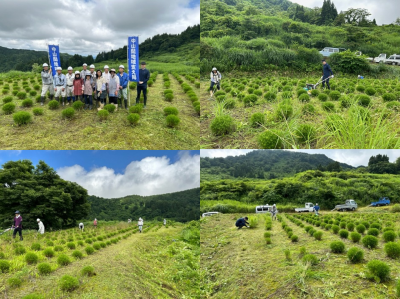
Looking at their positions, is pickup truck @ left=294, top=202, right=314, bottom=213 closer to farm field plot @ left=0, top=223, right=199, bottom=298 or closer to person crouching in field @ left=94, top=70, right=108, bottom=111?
farm field plot @ left=0, top=223, right=199, bottom=298

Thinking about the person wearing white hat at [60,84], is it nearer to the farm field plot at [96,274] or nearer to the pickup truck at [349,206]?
the farm field plot at [96,274]

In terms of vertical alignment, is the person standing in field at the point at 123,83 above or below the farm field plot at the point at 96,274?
above

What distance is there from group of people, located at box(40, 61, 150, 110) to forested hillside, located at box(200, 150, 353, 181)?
1480cm

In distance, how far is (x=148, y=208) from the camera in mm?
53844

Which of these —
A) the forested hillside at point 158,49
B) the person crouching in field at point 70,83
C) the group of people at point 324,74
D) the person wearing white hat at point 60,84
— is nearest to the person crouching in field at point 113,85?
the person crouching in field at point 70,83

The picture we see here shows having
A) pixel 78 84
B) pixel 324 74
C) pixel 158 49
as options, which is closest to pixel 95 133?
pixel 78 84

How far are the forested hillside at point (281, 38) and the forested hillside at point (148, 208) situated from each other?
28.2 m

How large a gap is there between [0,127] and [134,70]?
5006 mm

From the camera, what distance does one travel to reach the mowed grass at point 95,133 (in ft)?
23.2

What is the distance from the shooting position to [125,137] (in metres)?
7.59

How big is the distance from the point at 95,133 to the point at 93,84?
288 cm

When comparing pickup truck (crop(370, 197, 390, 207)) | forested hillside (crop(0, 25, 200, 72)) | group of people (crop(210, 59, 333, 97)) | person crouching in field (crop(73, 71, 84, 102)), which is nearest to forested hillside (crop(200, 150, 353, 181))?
pickup truck (crop(370, 197, 390, 207))

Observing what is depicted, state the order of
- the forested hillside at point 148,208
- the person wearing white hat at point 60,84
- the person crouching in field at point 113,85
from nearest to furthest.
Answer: the person crouching in field at point 113,85
the person wearing white hat at point 60,84
the forested hillside at point 148,208

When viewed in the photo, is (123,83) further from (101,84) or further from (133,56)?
(133,56)
